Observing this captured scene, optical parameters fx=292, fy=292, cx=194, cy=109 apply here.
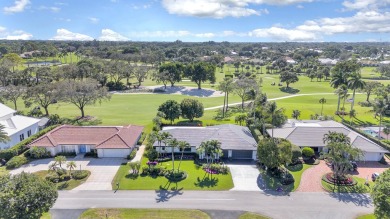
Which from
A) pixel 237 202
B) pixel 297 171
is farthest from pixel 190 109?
pixel 237 202

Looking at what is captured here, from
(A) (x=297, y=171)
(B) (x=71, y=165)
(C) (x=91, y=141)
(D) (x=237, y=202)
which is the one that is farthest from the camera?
(C) (x=91, y=141)

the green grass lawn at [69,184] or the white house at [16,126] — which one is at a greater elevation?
the white house at [16,126]

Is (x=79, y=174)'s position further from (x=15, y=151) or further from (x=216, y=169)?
(x=216, y=169)

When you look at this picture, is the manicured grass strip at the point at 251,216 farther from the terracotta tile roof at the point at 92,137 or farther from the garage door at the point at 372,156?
the garage door at the point at 372,156

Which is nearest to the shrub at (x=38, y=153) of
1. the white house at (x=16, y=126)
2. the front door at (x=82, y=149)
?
the front door at (x=82, y=149)

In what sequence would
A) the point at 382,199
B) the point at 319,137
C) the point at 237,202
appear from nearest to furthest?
the point at 382,199, the point at 237,202, the point at 319,137
